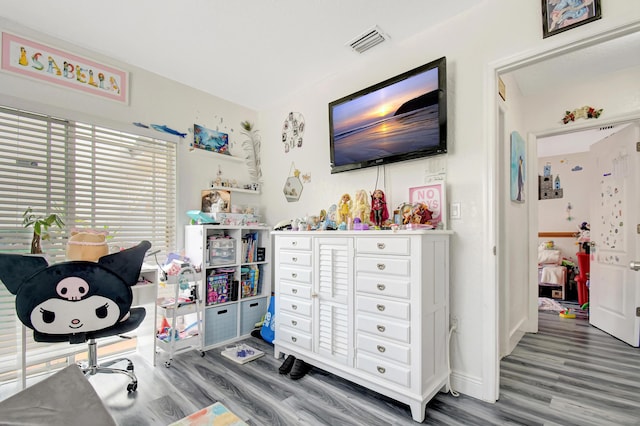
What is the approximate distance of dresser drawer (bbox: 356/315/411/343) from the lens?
5.79ft

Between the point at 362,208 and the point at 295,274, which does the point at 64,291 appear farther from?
the point at 362,208

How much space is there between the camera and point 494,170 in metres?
1.91

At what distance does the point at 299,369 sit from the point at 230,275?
115cm

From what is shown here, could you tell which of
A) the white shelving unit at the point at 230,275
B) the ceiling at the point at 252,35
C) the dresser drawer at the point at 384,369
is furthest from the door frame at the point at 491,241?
the white shelving unit at the point at 230,275

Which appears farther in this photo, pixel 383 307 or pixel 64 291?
pixel 383 307

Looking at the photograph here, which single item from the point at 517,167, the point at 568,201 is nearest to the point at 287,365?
the point at 517,167

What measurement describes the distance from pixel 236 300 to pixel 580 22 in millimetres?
3219

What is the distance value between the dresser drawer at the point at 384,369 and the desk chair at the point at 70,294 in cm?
159

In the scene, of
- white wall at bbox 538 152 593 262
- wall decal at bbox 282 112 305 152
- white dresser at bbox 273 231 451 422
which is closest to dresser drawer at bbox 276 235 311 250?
white dresser at bbox 273 231 451 422

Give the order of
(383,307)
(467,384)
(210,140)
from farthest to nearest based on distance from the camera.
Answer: (210,140)
(467,384)
(383,307)

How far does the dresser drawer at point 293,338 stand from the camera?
7.59ft

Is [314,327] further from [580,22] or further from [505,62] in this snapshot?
[580,22]

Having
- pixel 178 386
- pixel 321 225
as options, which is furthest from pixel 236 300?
pixel 321 225

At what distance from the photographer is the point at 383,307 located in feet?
6.13
